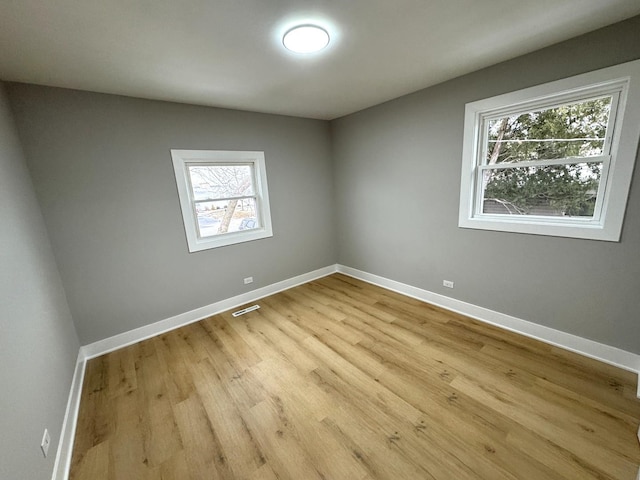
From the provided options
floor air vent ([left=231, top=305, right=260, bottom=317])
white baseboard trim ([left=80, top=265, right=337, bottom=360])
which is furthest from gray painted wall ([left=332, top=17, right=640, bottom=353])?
floor air vent ([left=231, top=305, right=260, bottom=317])

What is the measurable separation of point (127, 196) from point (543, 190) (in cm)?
388

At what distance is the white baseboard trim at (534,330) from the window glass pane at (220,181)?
2408mm

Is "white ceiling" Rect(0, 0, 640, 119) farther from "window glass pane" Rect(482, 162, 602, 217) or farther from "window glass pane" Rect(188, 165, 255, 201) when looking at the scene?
"window glass pane" Rect(482, 162, 602, 217)

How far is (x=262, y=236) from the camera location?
345 centimetres

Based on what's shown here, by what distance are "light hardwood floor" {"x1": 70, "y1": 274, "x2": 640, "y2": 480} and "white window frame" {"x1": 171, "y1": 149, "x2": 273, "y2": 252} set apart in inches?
44.0

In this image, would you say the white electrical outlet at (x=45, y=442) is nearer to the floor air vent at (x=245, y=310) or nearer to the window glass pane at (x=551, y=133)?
the floor air vent at (x=245, y=310)

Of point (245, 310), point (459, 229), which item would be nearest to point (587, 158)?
point (459, 229)

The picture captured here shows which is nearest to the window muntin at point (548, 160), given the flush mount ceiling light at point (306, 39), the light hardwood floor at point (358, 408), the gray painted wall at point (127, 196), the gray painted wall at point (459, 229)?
the gray painted wall at point (459, 229)

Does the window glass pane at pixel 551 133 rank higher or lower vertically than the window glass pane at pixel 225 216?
higher

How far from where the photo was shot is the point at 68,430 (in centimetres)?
160

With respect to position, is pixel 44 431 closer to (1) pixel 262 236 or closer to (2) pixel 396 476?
(2) pixel 396 476

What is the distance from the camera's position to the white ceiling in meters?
1.32

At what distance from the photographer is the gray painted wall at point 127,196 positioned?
213 centimetres

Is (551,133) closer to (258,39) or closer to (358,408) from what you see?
(258,39)
